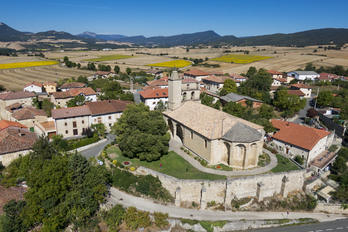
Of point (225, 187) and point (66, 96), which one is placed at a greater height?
point (66, 96)

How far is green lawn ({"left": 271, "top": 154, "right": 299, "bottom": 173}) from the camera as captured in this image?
35438mm

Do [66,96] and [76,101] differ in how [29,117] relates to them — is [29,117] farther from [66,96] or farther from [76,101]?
[66,96]

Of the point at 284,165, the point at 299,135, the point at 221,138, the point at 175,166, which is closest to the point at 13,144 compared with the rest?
the point at 175,166

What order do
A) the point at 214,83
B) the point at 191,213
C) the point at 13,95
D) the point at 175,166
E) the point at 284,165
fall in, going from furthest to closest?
the point at 214,83 → the point at 13,95 → the point at 284,165 → the point at 175,166 → the point at 191,213

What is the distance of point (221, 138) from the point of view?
3528 cm

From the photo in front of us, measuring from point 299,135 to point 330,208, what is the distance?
47.0 ft

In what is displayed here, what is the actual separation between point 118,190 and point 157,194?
657cm

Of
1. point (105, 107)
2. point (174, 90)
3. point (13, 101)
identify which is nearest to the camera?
point (174, 90)

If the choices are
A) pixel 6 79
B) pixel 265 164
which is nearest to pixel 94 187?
pixel 265 164

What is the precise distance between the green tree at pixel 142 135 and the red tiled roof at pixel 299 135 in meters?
24.7

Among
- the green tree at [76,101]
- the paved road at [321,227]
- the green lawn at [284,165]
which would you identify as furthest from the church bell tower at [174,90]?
→ the paved road at [321,227]

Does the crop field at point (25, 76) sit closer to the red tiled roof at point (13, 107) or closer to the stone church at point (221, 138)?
the red tiled roof at point (13, 107)

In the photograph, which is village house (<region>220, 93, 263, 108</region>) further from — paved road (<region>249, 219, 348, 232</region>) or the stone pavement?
paved road (<region>249, 219, 348, 232</region>)

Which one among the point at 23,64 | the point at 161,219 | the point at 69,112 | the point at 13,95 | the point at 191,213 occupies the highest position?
the point at 23,64
